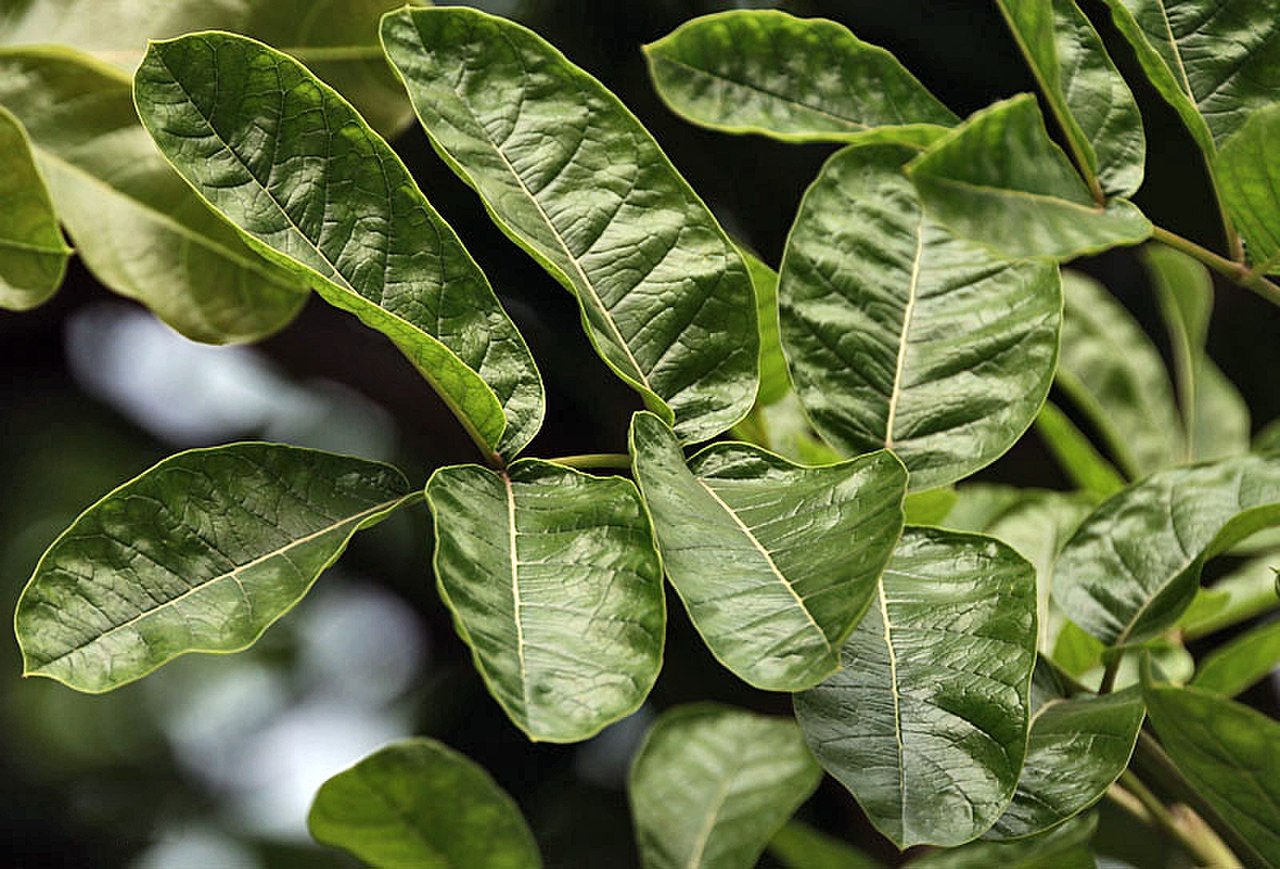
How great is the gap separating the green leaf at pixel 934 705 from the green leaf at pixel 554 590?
0.07 meters

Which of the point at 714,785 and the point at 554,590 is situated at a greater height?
the point at 554,590

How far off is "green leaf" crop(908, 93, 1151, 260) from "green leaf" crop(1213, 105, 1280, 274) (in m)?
0.05

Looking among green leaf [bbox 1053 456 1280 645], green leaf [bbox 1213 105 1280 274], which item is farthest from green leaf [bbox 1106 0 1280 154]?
green leaf [bbox 1053 456 1280 645]

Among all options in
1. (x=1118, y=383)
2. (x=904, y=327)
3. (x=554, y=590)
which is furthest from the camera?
(x=1118, y=383)

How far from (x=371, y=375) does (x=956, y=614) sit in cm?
62

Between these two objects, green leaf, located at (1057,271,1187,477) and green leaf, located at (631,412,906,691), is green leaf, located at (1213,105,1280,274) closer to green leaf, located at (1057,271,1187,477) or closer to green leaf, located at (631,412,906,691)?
green leaf, located at (631,412,906,691)

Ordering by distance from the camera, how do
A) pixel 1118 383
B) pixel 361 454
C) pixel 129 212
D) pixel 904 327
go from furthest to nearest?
pixel 361 454, pixel 1118 383, pixel 129 212, pixel 904 327

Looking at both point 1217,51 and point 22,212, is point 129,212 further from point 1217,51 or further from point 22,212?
point 1217,51

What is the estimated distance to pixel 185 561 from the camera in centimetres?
36

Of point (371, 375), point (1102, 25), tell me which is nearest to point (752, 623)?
point (371, 375)

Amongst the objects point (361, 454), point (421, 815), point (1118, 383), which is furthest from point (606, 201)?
point (361, 454)

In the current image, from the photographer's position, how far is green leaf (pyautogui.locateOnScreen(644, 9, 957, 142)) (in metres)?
0.45

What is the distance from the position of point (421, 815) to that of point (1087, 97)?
15.5 inches

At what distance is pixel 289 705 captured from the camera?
1.29 metres
